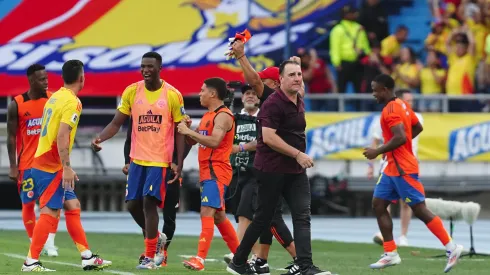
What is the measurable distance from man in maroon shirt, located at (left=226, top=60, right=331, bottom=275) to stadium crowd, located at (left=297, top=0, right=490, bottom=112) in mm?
15869

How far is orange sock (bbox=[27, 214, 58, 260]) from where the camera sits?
41.2ft

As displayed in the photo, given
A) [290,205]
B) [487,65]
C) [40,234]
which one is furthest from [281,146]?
[487,65]

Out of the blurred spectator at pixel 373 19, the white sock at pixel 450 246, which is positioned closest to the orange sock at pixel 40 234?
the white sock at pixel 450 246

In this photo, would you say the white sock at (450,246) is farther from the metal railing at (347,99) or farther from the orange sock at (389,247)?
the metal railing at (347,99)

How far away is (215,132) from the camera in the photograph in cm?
1316

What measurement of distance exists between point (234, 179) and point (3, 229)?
8.72 metres

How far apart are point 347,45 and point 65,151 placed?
1672 cm

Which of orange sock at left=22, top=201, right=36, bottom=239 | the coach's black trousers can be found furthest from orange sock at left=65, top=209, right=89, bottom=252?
orange sock at left=22, top=201, right=36, bottom=239

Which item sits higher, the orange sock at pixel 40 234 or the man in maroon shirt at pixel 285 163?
the man in maroon shirt at pixel 285 163

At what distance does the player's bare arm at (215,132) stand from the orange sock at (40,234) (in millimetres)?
1538

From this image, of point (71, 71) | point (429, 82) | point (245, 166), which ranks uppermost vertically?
point (429, 82)

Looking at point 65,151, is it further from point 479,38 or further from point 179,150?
point 479,38

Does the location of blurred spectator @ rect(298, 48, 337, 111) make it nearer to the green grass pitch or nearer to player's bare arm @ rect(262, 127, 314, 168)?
the green grass pitch

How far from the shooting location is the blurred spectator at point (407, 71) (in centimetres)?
2847
